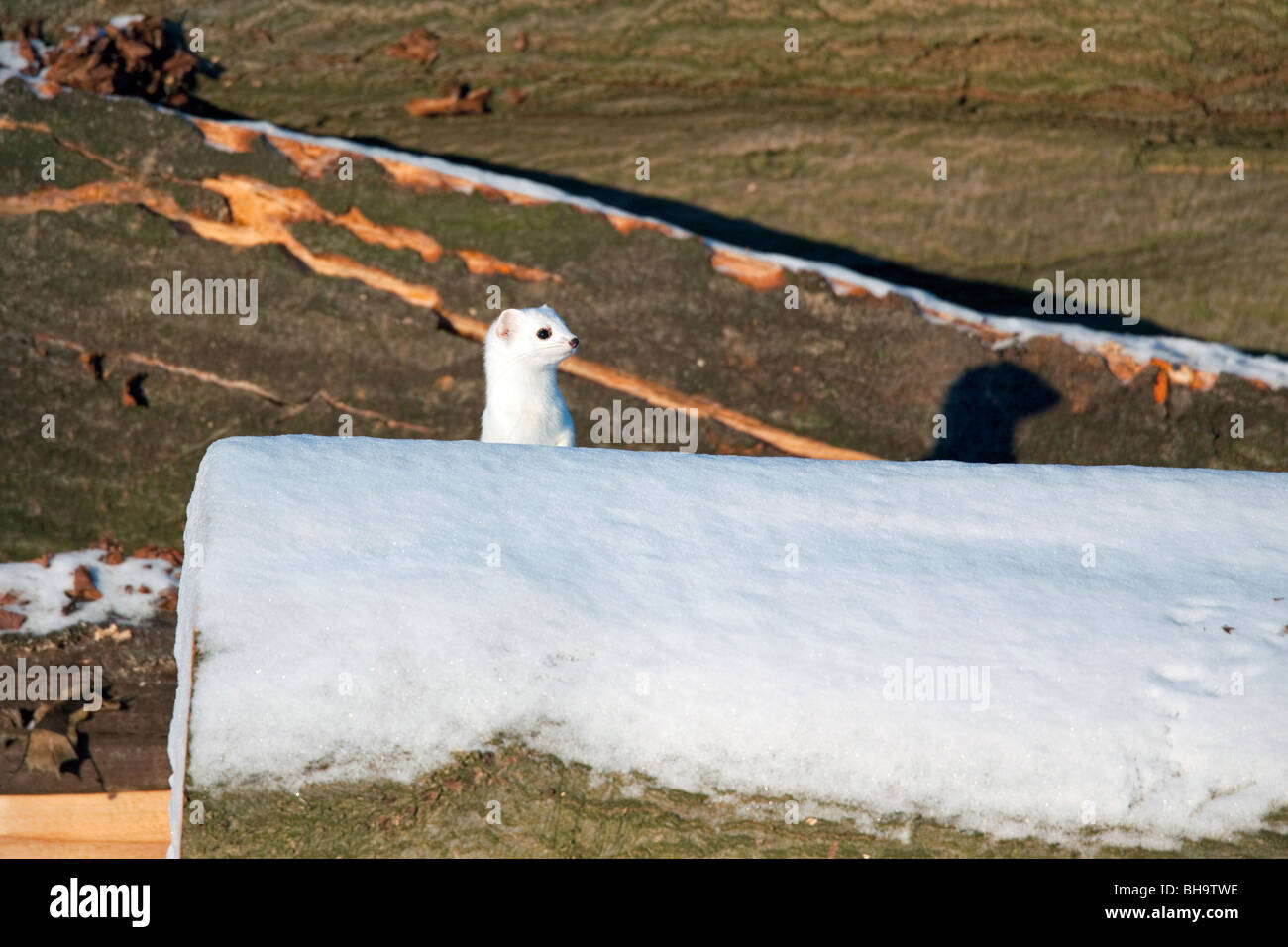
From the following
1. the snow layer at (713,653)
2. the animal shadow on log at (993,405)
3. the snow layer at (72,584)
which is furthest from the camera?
the animal shadow on log at (993,405)

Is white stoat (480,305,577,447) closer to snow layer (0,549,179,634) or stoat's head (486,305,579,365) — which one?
stoat's head (486,305,579,365)

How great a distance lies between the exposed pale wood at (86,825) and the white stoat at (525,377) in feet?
6.92

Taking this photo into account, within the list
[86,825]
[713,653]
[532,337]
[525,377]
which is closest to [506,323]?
[532,337]

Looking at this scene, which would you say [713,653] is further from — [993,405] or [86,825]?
[993,405]

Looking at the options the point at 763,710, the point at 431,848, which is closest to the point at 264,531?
the point at 431,848

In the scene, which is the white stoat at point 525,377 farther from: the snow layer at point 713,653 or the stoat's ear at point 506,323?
the snow layer at point 713,653

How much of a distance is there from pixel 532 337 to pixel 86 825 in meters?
2.68

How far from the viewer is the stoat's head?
537 centimetres

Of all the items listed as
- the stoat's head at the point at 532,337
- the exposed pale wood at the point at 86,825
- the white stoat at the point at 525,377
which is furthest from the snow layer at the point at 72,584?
the stoat's head at the point at 532,337

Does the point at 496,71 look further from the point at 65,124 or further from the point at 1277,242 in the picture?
the point at 1277,242

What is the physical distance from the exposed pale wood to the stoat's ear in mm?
2389

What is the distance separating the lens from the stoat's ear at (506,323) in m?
5.42

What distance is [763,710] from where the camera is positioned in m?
2.92

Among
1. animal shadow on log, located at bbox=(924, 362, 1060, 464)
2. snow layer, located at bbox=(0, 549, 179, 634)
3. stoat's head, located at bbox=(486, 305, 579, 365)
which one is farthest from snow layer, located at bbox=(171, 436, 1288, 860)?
animal shadow on log, located at bbox=(924, 362, 1060, 464)
